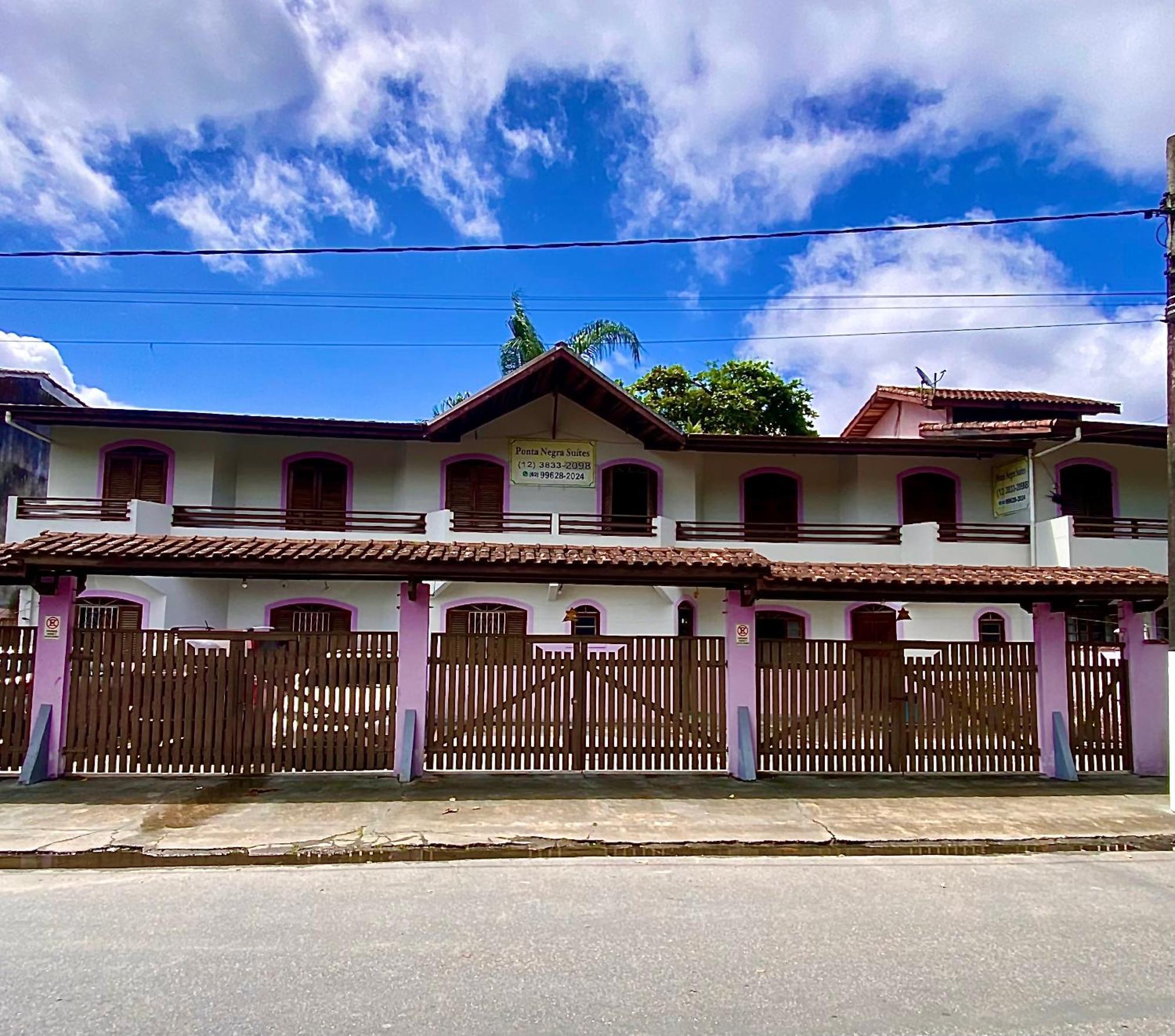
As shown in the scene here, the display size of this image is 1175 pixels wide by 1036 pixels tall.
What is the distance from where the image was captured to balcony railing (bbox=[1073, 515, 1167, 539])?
705 inches

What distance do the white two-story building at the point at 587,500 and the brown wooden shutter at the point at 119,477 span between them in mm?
41

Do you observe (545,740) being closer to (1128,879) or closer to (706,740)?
(706,740)

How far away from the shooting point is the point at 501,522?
18312 millimetres

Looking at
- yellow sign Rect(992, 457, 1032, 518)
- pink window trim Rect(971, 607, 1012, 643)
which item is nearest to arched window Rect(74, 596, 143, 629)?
pink window trim Rect(971, 607, 1012, 643)

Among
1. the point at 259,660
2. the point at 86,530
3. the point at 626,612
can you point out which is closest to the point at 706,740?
the point at 259,660

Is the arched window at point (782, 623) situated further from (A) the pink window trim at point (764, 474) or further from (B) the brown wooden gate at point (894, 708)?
(B) the brown wooden gate at point (894, 708)

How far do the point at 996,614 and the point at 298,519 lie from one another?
51.6ft

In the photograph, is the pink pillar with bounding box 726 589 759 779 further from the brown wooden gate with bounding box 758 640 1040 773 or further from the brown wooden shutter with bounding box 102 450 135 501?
the brown wooden shutter with bounding box 102 450 135 501

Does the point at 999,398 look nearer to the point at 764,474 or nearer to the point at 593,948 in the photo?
the point at 764,474

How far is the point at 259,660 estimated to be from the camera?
9.04 metres

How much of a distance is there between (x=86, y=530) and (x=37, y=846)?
12.2 m

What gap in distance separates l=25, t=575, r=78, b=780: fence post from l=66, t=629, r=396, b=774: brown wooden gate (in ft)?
0.26

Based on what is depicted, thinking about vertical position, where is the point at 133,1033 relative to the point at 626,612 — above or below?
below

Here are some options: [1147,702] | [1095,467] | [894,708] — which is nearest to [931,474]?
[1095,467]
